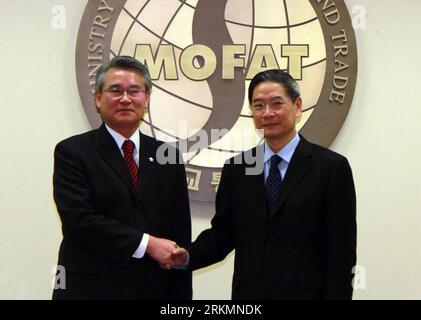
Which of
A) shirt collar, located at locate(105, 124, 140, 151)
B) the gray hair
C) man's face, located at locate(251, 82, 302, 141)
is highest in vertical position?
the gray hair

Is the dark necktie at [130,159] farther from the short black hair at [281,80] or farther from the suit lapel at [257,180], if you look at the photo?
the short black hair at [281,80]

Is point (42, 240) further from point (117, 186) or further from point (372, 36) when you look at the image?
point (372, 36)

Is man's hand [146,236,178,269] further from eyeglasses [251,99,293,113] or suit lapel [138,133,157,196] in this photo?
eyeglasses [251,99,293,113]

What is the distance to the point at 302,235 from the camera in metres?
2.05

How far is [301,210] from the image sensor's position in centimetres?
206

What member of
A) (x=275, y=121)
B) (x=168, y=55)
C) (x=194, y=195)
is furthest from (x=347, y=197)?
(x=168, y=55)

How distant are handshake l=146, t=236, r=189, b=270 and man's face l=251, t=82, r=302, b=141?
54cm

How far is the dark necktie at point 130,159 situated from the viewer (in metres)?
2.24

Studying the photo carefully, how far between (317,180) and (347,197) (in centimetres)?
12

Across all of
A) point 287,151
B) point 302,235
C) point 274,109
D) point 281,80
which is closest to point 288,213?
point 302,235

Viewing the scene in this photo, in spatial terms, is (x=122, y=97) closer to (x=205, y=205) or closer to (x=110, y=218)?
(x=110, y=218)

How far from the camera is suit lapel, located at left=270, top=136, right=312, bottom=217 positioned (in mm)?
2096

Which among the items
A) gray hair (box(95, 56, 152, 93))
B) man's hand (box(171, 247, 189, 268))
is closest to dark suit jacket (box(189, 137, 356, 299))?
man's hand (box(171, 247, 189, 268))

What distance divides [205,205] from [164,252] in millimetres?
1035
